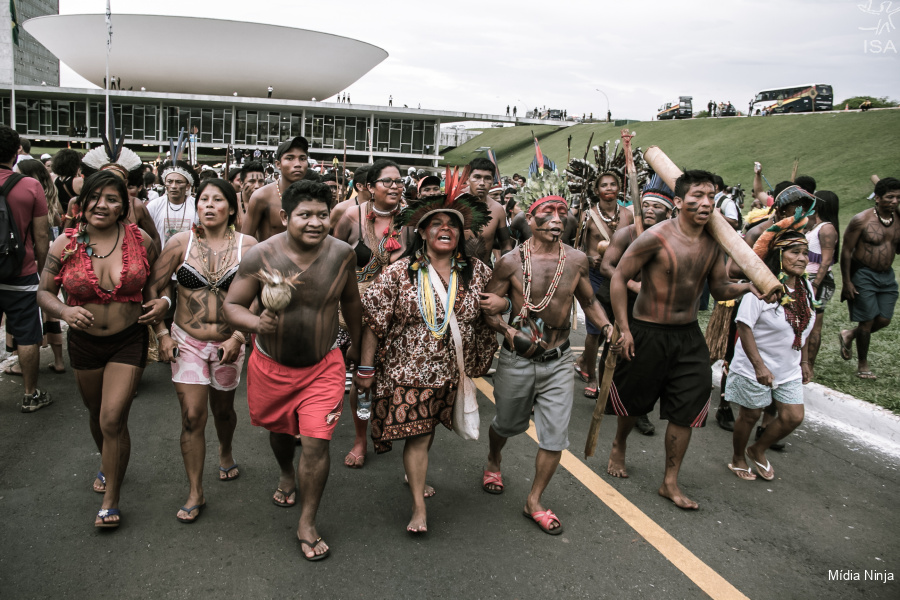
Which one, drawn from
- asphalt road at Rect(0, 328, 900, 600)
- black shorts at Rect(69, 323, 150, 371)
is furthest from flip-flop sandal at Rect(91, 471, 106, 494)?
black shorts at Rect(69, 323, 150, 371)

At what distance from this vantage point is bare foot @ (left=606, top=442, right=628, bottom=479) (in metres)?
4.64

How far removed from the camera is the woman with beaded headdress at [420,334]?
3.75 m

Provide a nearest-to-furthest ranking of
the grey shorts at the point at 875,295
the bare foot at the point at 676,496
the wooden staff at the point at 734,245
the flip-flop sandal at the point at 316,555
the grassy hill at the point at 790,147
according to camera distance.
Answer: the flip-flop sandal at the point at 316,555 → the wooden staff at the point at 734,245 → the bare foot at the point at 676,496 → the grey shorts at the point at 875,295 → the grassy hill at the point at 790,147

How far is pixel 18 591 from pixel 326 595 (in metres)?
1.44

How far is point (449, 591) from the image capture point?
3.17 meters

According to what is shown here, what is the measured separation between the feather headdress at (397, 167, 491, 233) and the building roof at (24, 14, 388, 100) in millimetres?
67110

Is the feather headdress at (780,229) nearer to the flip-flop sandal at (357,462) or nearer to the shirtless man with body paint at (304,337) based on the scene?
the shirtless man with body paint at (304,337)

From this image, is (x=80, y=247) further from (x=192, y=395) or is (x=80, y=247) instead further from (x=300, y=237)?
(x=300, y=237)

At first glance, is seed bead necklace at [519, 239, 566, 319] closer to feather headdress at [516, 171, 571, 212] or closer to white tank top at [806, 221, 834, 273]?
feather headdress at [516, 171, 571, 212]

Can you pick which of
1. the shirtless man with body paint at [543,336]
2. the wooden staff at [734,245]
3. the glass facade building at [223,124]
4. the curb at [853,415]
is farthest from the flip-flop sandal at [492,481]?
the glass facade building at [223,124]

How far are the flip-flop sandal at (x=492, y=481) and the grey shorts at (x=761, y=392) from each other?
6.47 feet

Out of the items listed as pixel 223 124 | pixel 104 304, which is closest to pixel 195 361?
pixel 104 304

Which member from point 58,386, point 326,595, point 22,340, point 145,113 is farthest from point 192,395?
point 145,113

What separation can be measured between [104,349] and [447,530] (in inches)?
89.9
